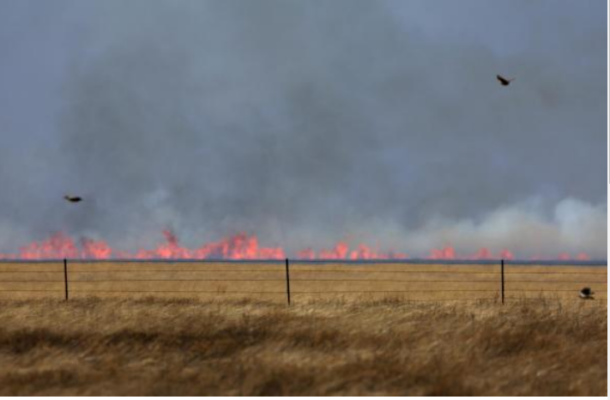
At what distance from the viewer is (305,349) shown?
15711mm

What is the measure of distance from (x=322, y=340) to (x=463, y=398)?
5.25 m

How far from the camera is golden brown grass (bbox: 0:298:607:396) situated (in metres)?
12.8

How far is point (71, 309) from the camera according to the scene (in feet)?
72.9

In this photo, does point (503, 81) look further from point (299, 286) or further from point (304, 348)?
point (299, 286)

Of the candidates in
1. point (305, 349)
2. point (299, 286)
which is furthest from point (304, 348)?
point (299, 286)

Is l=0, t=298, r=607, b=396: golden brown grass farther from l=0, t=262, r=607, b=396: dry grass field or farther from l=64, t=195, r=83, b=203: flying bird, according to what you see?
l=64, t=195, r=83, b=203: flying bird

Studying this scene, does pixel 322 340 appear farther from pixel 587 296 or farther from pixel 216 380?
pixel 587 296

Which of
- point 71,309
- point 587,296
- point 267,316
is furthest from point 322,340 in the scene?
point 587,296

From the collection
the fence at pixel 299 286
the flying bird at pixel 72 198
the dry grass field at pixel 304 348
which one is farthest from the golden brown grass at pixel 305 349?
the fence at pixel 299 286

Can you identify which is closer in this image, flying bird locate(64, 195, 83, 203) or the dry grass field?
the dry grass field

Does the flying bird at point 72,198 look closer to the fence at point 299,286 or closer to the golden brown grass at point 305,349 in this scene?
the golden brown grass at point 305,349

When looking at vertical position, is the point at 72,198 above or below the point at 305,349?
above

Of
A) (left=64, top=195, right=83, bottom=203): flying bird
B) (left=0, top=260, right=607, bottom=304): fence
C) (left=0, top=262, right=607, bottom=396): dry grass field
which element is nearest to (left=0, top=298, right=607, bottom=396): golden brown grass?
(left=0, top=262, right=607, bottom=396): dry grass field

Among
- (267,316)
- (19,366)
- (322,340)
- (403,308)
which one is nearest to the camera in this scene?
(19,366)
